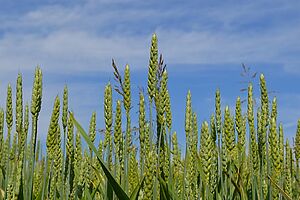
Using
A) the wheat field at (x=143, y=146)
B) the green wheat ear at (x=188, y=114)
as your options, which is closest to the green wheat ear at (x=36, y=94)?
the wheat field at (x=143, y=146)

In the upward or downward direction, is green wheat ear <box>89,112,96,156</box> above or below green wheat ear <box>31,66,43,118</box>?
below

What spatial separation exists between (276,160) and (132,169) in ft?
3.26

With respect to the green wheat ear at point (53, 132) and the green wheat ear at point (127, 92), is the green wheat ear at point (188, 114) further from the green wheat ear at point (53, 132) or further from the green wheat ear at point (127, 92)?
the green wheat ear at point (53, 132)

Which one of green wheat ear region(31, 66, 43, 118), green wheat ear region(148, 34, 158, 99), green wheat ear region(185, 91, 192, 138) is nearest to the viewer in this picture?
green wheat ear region(148, 34, 158, 99)

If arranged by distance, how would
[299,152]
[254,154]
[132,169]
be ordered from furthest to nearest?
[299,152]
[132,169]
[254,154]

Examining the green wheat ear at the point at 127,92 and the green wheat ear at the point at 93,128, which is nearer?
the green wheat ear at the point at 127,92

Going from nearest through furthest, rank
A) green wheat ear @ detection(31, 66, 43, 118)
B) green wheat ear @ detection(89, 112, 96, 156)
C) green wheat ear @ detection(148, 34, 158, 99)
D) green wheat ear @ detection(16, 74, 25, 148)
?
green wheat ear @ detection(148, 34, 158, 99) → green wheat ear @ detection(31, 66, 43, 118) → green wheat ear @ detection(16, 74, 25, 148) → green wheat ear @ detection(89, 112, 96, 156)

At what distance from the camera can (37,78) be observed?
191 centimetres

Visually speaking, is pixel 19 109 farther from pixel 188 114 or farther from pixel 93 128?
pixel 188 114

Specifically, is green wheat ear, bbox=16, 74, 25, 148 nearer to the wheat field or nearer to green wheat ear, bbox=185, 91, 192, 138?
the wheat field

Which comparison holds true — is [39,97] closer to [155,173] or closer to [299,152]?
[155,173]

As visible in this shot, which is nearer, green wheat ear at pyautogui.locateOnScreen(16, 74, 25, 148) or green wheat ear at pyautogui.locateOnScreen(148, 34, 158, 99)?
green wheat ear at pyautogui.locateOnScreen(148, 34, 158, 99)

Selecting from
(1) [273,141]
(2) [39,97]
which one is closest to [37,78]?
(2) [39,97]

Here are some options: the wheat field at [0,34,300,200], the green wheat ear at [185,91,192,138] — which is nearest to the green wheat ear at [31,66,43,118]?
the wheat field at [0,34,300,200]
